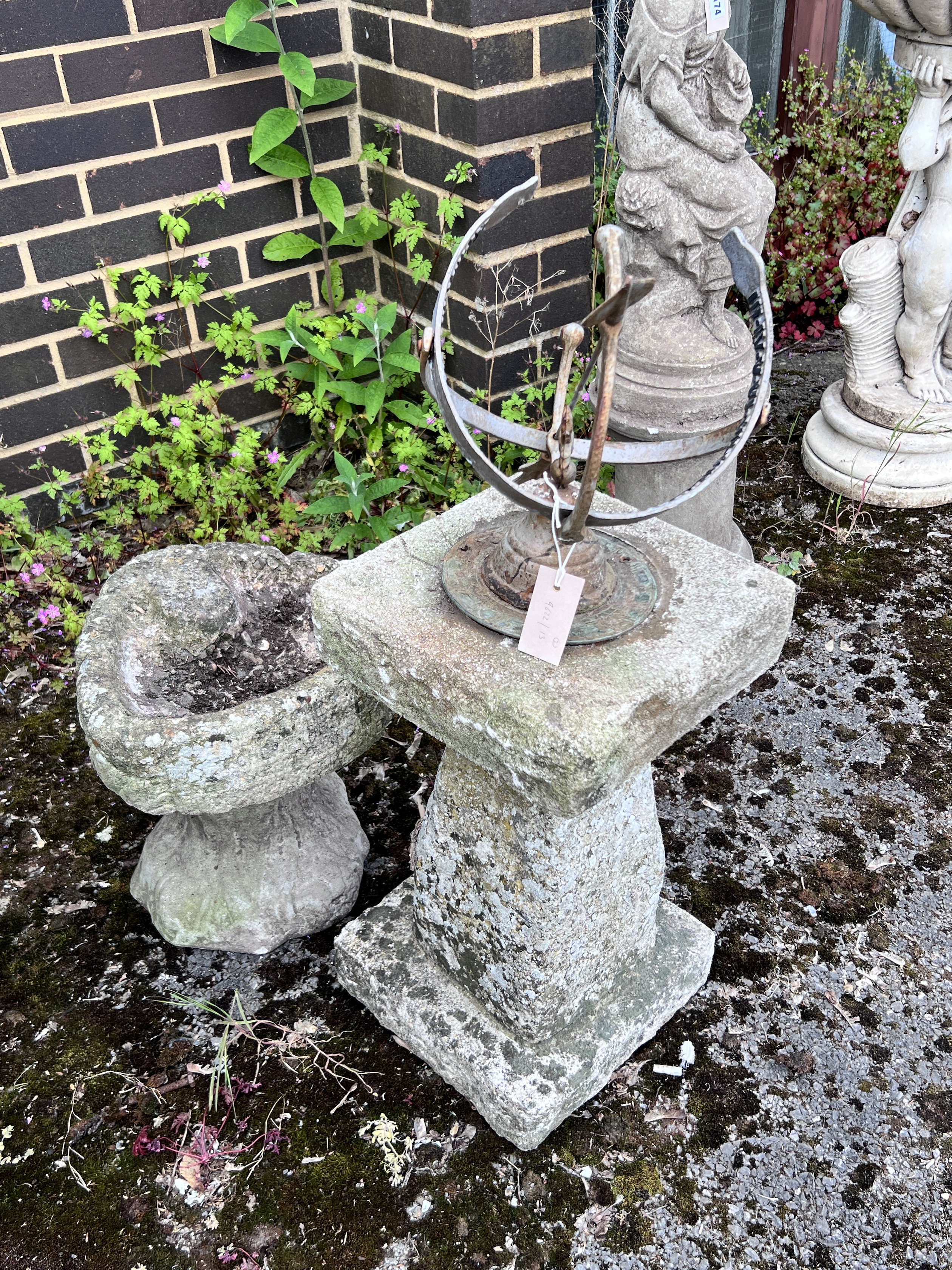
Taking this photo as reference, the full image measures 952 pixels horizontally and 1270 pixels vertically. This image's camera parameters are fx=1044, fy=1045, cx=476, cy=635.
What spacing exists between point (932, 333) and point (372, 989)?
2.75 meters

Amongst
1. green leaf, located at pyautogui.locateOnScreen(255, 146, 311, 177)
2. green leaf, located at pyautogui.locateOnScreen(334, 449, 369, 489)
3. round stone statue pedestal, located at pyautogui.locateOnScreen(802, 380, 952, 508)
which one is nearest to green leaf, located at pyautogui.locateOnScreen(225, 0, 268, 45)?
green leaf, located at pyautogui.locateOnScreen(255, 146, 311, 177)

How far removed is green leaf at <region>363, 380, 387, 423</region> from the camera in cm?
320

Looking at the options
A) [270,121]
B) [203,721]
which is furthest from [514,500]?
[270,121]

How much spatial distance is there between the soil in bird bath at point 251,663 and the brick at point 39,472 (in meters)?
1.26

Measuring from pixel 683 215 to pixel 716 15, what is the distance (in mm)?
465

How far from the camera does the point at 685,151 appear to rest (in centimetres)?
270

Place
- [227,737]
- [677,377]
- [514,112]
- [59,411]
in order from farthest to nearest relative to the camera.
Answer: [59,411] < [514,112] < [677,377] < [227,737]

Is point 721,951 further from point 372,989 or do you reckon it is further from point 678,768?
point 372,989

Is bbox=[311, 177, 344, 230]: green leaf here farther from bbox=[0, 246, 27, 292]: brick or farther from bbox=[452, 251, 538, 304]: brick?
bbox=[0, 246, 27, 292]: brick

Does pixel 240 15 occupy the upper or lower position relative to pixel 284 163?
upper

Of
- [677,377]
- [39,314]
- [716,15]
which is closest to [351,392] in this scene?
[39,314]

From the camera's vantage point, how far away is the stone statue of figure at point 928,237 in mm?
3154

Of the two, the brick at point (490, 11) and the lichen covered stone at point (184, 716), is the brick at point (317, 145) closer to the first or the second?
the brick at point (490, 11)

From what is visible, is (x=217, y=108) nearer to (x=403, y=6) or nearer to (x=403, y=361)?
(x=403, y=6)
